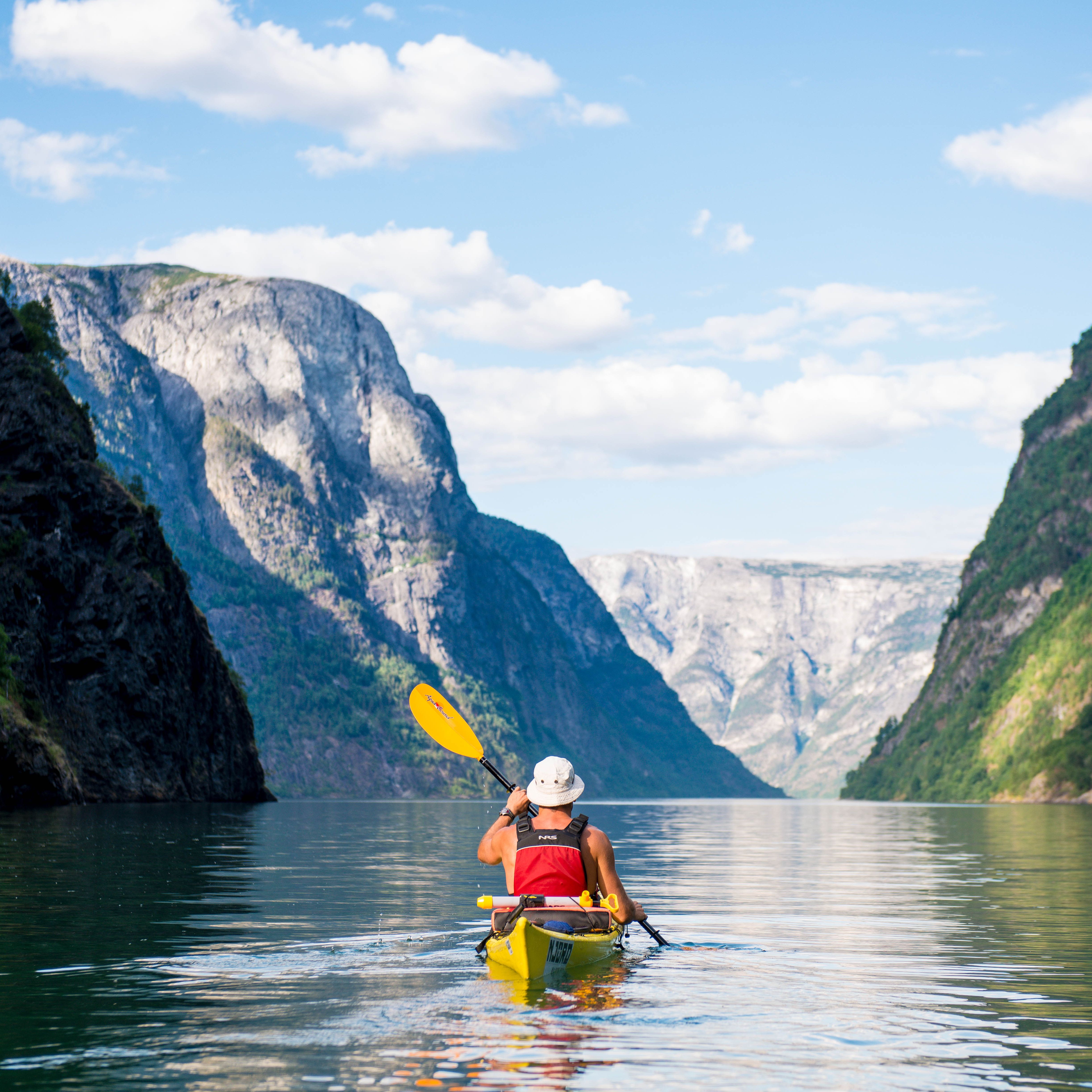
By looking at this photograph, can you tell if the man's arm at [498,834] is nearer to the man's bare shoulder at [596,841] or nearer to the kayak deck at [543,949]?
the man's bare shoulder at [596,841]

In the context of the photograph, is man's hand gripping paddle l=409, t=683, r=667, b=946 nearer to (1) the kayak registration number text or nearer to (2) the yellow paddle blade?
(2) the yellow paddle blade

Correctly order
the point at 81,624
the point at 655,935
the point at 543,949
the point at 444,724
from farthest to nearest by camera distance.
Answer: the point at 81,624 → the point at 444,724 → the point at 655,935 → the point at 543,949

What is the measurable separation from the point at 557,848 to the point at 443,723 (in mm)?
9610

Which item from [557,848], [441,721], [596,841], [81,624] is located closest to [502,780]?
[441,721]

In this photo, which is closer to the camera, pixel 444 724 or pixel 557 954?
pixel 557 954

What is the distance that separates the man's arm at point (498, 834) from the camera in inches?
752

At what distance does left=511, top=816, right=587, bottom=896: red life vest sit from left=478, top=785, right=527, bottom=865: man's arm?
0.66 meters

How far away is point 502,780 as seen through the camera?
2350 centimetres

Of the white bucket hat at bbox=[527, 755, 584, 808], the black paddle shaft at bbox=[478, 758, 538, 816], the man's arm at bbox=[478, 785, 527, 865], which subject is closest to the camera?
the white bucket hat at bbox=[527, 755, 584, 808]

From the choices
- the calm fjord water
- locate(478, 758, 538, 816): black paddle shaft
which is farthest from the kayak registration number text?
locate(478, 758, 538, 816): black paddle shaft

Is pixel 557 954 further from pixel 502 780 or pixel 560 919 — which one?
pixel 502 780

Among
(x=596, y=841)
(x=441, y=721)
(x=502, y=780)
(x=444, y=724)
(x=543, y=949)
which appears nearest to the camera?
(x=543, y=949)

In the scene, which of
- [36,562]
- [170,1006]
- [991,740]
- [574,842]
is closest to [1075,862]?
[574,842]

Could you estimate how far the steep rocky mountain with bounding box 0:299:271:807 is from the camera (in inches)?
3179
